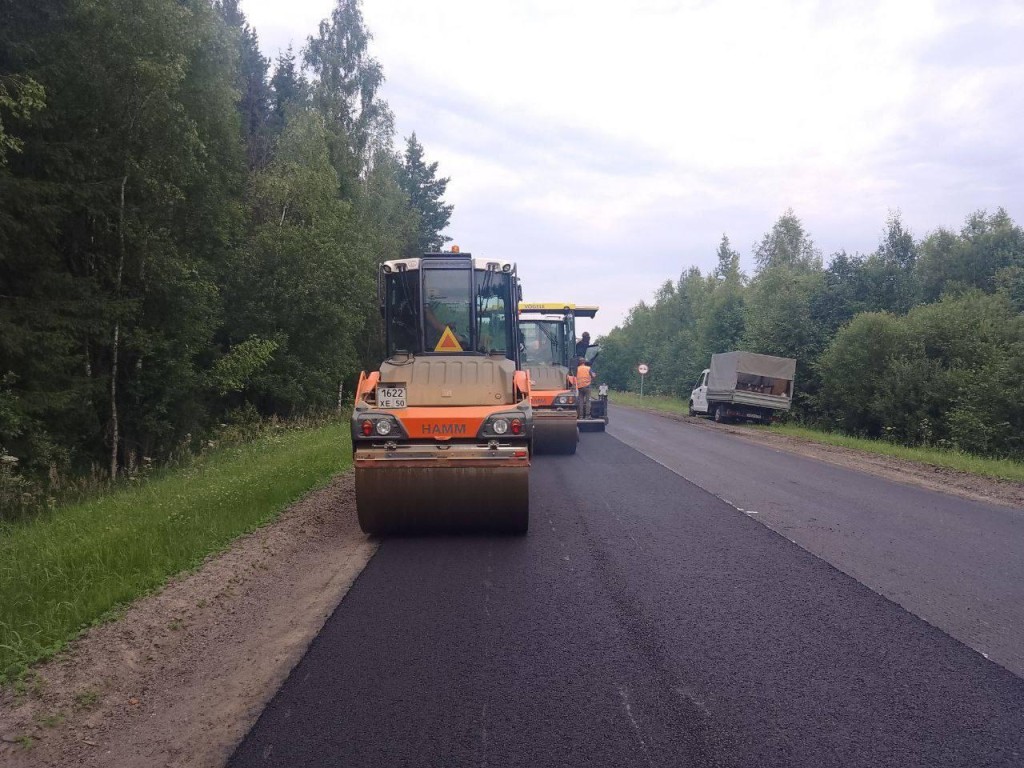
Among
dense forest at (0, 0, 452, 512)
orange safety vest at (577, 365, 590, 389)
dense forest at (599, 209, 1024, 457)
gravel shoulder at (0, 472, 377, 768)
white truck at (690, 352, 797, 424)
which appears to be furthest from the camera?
white truck at (690, 352, 797, 424)

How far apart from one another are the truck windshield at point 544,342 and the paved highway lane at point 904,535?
423 cm

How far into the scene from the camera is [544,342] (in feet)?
60.8

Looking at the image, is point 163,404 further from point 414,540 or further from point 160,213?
point 414,540

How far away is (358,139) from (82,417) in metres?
22.8

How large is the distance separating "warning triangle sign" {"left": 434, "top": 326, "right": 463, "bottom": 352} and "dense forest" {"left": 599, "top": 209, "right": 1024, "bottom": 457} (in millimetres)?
16672

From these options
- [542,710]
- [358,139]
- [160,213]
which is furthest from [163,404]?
[358,139]

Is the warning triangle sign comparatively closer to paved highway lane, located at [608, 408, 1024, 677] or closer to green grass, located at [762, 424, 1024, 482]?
paved highway lane, located at [608, 408, 1024, 677]

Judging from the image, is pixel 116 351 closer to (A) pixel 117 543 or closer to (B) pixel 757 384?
(A) pixel 117 543

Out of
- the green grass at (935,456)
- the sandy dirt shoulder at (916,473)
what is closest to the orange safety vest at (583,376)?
the sandy dirt shoulder at (916,473)

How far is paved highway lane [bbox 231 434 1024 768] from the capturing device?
3.44m

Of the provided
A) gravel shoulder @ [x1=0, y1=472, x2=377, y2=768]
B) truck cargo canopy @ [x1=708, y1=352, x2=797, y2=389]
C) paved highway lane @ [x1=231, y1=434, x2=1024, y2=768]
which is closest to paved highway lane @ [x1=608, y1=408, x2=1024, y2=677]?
paved highway lane @ [x1=231, y1=434, x2=1024, y2=768]

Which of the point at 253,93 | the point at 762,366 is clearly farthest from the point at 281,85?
the point at 762,366

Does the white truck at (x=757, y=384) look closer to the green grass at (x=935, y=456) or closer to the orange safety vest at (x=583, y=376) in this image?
the green grass at (x=935, y=456)

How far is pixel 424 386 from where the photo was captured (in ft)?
26.7
